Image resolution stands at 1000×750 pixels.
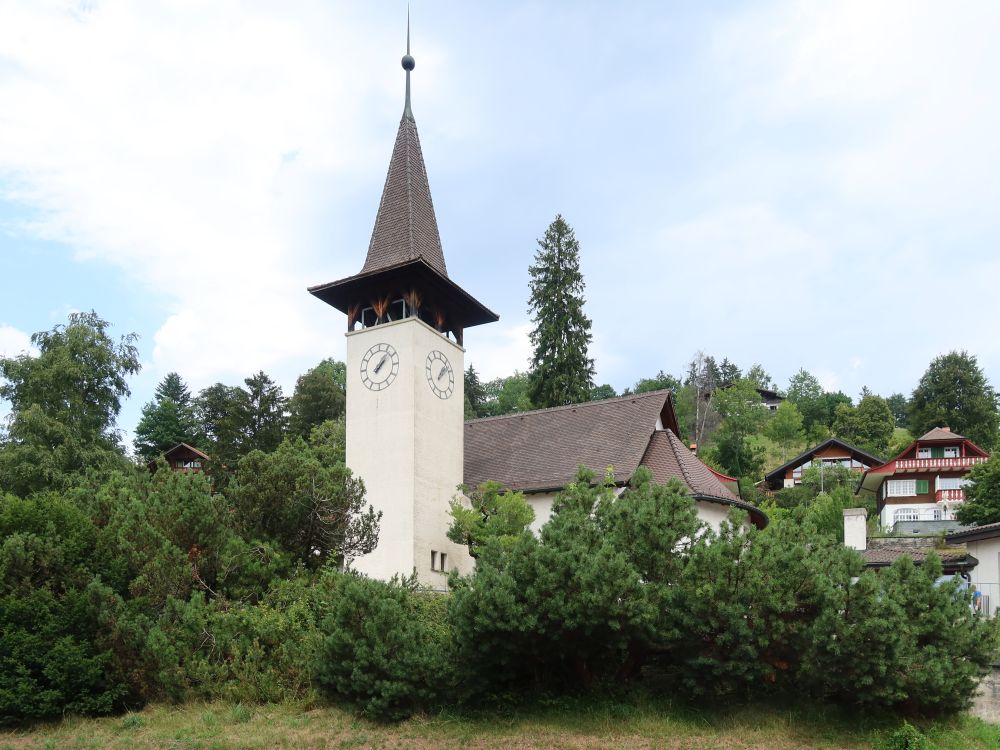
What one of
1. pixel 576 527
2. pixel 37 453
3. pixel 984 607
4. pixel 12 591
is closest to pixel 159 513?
pixel 12 591

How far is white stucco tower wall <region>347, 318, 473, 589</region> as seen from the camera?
27.0 metres

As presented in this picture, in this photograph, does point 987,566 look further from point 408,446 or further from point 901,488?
point 901,488

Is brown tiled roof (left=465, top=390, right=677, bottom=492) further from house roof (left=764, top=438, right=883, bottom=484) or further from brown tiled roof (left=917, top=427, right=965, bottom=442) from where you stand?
house roof (left=764, top=438, right=883, bottom=484)

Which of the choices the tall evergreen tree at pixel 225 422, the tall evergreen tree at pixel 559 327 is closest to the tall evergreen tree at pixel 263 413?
the tall evergreen tree at pixel 225 422

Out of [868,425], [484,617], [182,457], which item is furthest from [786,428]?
[484,617]

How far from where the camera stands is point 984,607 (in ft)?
80.8

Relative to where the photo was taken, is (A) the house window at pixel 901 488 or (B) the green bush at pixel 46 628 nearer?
(B) the green bush at pixel 46 628

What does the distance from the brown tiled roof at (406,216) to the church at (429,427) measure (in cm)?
5

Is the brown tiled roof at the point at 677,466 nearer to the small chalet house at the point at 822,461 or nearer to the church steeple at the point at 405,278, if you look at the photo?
the church steeple at the point at 405,278

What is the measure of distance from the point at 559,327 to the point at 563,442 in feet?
72.7

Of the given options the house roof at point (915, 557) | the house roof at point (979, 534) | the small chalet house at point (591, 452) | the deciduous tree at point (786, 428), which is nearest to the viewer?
the house roof at point (979, 534)

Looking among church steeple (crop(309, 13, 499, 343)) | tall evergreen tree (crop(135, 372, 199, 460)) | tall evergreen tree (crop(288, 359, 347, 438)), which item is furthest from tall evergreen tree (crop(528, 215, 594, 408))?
tall evergreen tree (crop(135, 372, 199, 460))

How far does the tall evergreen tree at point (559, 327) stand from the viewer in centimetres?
5119

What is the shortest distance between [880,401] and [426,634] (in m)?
65.7
